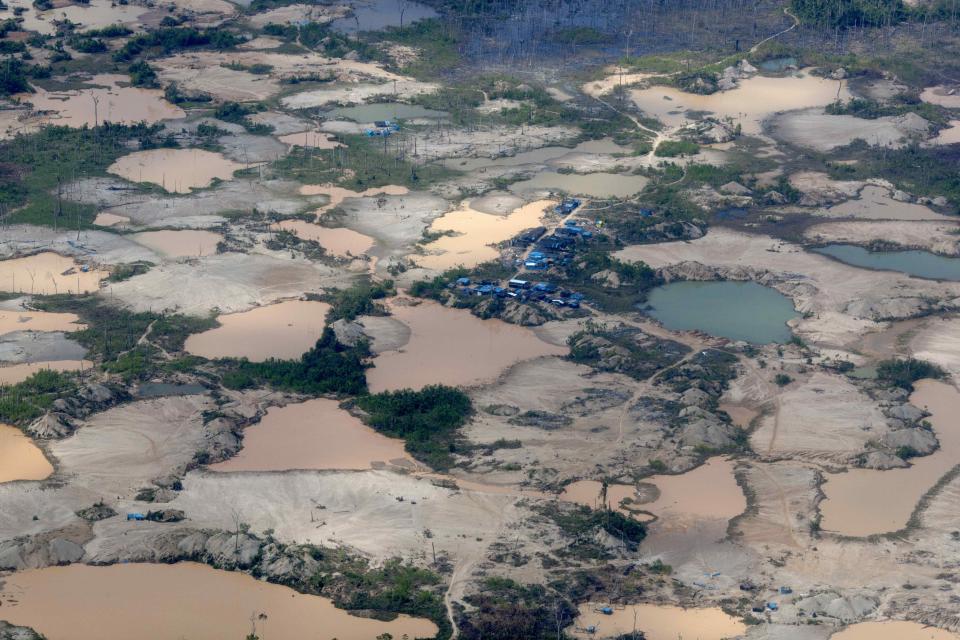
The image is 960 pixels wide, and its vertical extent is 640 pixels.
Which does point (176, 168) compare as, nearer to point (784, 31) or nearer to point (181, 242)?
point (181, 242)

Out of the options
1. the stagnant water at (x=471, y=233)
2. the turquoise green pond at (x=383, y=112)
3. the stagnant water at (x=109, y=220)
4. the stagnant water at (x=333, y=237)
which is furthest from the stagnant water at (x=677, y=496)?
the turquoise green pond at (x=383, y=112)

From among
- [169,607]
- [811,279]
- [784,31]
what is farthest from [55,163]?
[784,31]

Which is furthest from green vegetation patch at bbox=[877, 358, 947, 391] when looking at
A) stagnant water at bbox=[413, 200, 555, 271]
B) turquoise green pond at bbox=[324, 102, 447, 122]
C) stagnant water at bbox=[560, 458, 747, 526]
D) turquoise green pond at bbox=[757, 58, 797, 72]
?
turquoise green pond at bbox=[757, 58, 797, 72]

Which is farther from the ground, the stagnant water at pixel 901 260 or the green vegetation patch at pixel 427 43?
the green vegetation patch at pixel 427 43

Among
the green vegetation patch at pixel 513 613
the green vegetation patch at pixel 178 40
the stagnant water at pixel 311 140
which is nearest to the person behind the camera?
the green vegetation patch at pixel 513 613

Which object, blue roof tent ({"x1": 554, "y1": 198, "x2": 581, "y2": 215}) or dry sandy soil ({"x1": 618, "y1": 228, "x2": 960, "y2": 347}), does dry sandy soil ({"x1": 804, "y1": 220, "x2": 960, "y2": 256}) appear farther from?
blue roof tent ({"x1": 554, "y1": 198, "x2": 581, "y2": 215})

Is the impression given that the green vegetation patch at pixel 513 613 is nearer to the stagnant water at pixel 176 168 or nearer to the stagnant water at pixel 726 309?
the stagnant water at pixel 726 309

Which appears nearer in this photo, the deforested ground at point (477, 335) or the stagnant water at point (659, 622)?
the stagnant water at point (659, 622)
